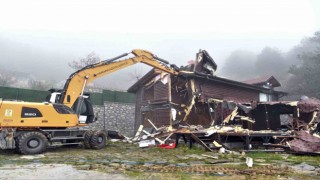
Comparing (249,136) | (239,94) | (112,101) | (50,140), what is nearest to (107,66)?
(50,140)

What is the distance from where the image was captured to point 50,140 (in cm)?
1382

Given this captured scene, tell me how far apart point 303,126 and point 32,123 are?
51.5 feet

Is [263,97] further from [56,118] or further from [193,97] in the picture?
[56,118]

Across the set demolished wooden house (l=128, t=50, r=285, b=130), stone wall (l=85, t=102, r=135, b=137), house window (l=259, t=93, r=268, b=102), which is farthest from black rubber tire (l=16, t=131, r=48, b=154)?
house window (l=259, t=93, r=268, b=102)

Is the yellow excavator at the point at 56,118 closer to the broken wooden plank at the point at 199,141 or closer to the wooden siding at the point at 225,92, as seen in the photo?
the broken wooden plank at the point at 199,141

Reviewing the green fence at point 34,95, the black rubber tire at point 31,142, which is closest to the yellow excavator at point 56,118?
the black rubber tire at point 31,142

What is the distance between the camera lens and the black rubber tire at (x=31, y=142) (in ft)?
41.7

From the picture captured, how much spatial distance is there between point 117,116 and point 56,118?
52.1 feet

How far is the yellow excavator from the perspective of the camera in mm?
12797

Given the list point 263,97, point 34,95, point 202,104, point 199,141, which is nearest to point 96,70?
point 199,141

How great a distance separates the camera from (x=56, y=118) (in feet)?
45.6

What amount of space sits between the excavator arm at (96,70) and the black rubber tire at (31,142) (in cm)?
223

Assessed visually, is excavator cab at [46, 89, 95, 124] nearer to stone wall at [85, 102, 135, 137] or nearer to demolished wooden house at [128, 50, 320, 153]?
demolished wooden house at [128, 50, 320, 153]

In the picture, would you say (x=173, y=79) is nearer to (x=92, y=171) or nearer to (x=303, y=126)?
(x=303, y=126)
